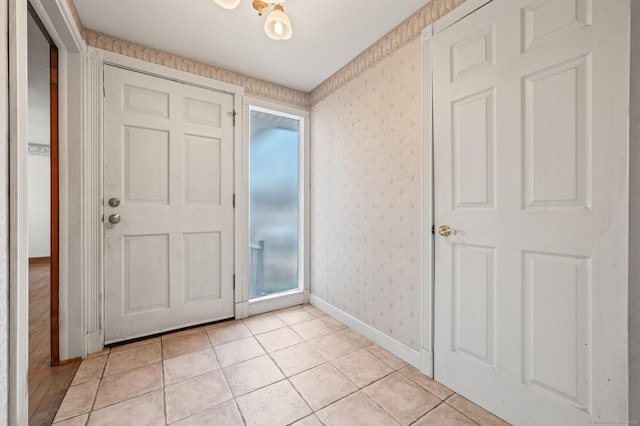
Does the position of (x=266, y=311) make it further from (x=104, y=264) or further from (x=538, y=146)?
(x=538, y=146)

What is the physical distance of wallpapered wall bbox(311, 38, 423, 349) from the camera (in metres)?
1.83

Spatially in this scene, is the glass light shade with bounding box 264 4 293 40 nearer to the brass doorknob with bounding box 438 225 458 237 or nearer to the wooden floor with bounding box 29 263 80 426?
the brass doorknob with bounding box 438 225 458 237

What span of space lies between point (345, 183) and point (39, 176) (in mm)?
5444

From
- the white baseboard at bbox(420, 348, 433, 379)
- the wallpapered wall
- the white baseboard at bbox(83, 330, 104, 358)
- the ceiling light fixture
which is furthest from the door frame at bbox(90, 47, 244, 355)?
the white baseboard at bbox(420, 348, 433, 379)

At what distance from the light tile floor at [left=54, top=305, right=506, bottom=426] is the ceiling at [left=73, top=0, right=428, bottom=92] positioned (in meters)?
2.30

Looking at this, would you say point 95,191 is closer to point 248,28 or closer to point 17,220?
point 17,220

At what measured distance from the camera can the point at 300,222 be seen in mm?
2982

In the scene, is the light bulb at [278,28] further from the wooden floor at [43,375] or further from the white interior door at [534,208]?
the wooden floor at [43,375]

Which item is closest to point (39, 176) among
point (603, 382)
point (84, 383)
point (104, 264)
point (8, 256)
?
point (104, 264)

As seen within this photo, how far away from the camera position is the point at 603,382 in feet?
3.49

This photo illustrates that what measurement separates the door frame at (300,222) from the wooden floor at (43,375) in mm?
1195

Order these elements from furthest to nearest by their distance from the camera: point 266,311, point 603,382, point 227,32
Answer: point 266,311
point 227,32
point 603,382

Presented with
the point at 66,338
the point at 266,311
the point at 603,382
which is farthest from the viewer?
the point at 266,311

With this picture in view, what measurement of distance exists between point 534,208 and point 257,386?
1.73 meters
